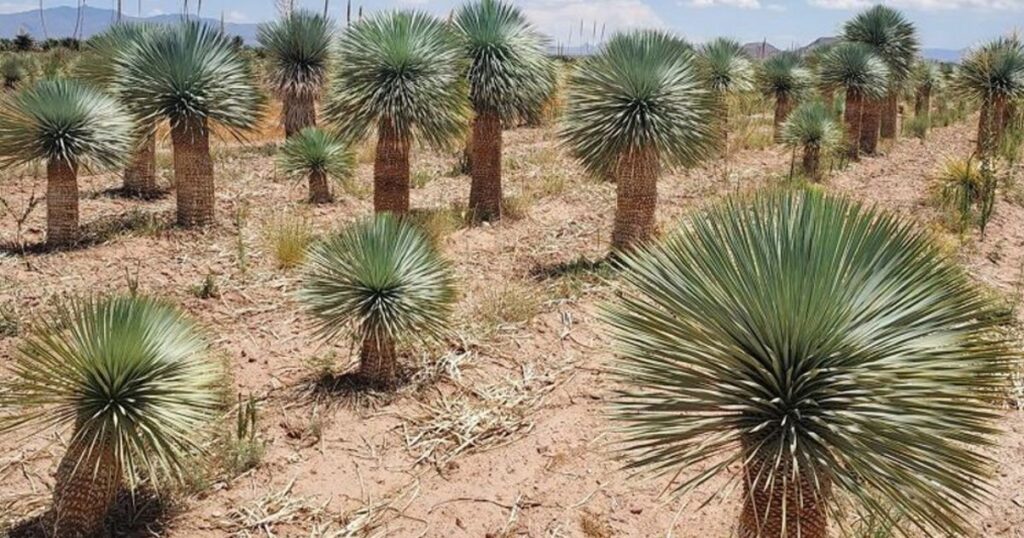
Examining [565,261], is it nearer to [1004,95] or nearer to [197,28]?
[197,28]

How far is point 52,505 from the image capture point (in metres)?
4.68

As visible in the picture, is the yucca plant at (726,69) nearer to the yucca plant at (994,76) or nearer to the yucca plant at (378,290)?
the yucca plant at (994,76)

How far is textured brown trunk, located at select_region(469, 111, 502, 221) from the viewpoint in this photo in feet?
37.7

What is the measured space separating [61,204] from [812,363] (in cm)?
917

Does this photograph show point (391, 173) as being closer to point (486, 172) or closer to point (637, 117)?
point (486, 172)

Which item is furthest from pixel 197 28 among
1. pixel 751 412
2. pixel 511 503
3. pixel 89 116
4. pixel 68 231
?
pixel 751 412

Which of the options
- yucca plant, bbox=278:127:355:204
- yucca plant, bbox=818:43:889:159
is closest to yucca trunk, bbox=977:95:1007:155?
yucca plant, bbox=818:43:889:159

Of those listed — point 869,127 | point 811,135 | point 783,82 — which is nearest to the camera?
point 811,135

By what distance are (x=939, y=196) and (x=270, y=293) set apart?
9119 mm

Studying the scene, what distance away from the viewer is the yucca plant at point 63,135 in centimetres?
912

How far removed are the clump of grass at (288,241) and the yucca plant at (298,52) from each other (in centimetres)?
657

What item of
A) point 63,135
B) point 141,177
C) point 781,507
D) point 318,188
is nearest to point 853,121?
point 318,188

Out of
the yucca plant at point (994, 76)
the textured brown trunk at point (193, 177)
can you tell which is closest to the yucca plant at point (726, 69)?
the yucca plant at point (994, 76)

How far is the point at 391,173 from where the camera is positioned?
1027cm
